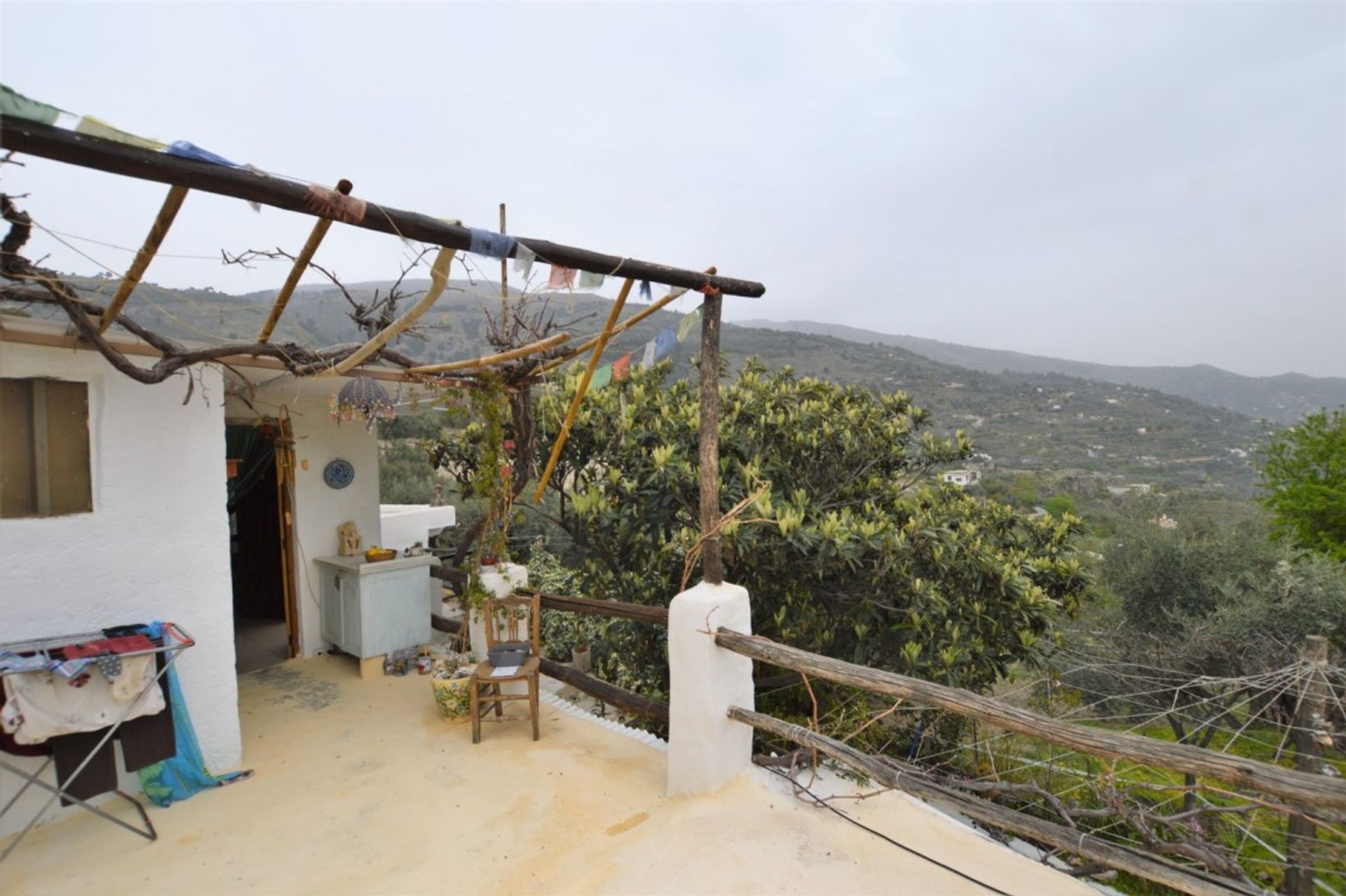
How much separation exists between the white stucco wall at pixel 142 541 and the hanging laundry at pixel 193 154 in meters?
2.23

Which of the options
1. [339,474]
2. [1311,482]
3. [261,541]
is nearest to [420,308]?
[339,474]

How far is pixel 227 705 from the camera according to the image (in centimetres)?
375

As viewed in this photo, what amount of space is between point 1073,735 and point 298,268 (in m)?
3.65

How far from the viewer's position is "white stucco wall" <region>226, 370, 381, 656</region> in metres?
5.54

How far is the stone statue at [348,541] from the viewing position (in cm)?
577

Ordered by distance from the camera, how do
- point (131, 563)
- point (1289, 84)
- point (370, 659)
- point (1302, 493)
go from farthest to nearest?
point (1302, 493) < point (1289, 84) < point (370, 659) < point (131, 563)

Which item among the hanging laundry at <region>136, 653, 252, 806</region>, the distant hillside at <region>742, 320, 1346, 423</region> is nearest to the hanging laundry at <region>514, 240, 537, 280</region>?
the hanging laundry at <region>136, 653, 252, 806</region>

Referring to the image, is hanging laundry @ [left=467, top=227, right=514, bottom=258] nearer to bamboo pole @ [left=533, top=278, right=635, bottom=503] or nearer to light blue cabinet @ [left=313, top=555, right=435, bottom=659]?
bamboo pole @ [left=533, top=278, right=635, bottom=503]

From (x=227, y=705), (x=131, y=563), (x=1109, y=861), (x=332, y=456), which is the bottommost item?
(x=227, y=705)

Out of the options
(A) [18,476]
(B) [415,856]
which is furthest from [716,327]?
(A) [18,476]

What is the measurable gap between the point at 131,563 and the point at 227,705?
1.02 meters

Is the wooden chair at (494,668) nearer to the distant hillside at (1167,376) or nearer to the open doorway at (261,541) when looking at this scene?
the open doorway at (261,541)

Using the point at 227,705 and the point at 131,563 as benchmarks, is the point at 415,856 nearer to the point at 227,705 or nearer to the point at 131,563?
the point at 227,705

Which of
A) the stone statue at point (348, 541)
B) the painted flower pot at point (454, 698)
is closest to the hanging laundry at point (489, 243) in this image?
the painted flower pot at point (454, 698)
